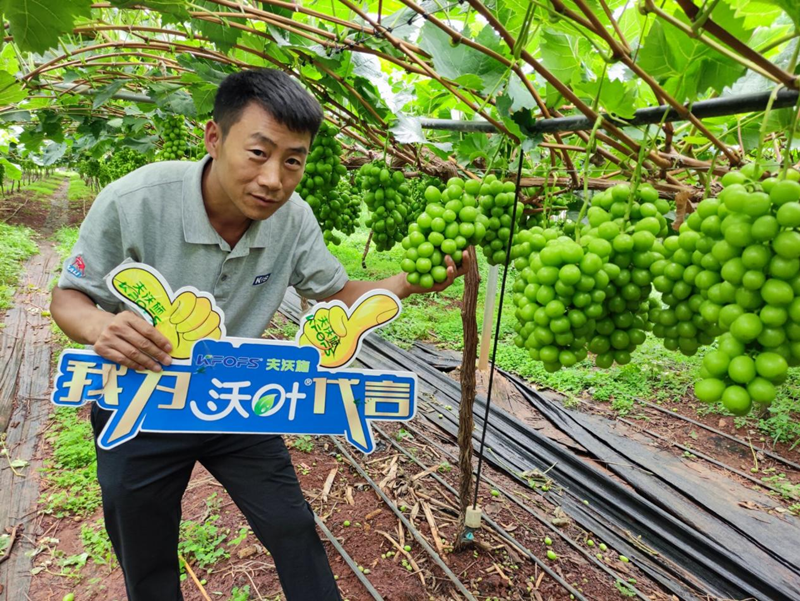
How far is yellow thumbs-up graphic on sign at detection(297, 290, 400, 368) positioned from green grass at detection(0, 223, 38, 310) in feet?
23.9

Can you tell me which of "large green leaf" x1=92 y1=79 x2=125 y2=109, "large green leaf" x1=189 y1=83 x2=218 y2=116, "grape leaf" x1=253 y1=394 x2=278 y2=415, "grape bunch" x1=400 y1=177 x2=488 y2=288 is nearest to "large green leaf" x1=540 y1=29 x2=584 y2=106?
"grape bunch" x1=400 y1=177 x2=488 y2=288

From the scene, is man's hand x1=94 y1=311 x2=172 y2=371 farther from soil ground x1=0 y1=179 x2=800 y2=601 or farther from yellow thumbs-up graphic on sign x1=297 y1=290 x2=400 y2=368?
soil ground x1=0 y1=179 x2=800 y2=601

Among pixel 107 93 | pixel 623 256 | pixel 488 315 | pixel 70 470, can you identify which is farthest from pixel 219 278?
pixel 488 315

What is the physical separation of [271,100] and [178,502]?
1502 mm

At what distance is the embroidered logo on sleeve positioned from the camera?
4.95 feet

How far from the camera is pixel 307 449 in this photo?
12.4 ft

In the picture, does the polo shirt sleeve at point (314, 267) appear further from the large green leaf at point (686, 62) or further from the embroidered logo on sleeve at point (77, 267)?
the large green leaf at point (686, 62)

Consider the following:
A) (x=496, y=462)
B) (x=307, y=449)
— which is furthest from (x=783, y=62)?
(x=307, y=449)

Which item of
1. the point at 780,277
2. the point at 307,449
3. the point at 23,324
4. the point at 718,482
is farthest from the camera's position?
the point at 23,324

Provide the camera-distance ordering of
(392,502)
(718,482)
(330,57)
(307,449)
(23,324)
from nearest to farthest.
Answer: (330,57), (392,502), (307,449), (718,482), (23,324)

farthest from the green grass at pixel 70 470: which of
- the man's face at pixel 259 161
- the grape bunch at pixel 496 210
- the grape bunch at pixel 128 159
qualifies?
the grape bunch at pixel 128 159

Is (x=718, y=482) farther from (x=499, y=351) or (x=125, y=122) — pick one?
(x=125, y=122)

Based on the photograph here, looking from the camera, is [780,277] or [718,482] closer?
[780,277]

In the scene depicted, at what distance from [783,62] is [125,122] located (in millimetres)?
4483
